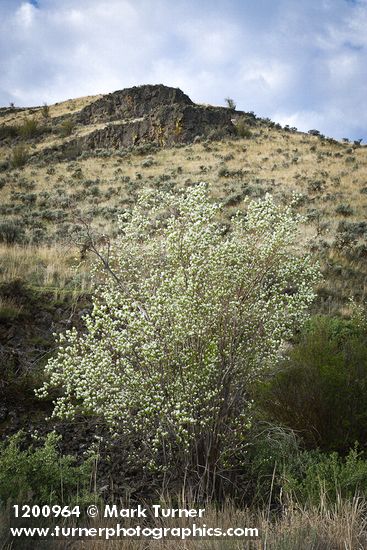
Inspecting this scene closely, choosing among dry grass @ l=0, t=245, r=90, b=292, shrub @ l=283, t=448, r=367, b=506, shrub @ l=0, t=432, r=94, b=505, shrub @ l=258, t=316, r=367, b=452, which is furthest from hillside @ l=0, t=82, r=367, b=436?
shrub @ l=283, t=448, r=367, b=506

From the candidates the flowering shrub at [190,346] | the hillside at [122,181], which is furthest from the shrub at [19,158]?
the flowering shrub at [190,346]

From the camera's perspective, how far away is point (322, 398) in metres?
5.10

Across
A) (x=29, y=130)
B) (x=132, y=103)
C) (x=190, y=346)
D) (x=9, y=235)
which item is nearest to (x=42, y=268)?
(x=9, y=235)

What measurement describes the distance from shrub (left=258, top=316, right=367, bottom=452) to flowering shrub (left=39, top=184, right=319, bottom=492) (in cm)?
75

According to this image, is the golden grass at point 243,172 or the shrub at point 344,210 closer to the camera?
the shrub at point 344,210

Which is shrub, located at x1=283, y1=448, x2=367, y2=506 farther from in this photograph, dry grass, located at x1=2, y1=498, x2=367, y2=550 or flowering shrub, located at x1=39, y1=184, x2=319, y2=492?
flowering shrub, located at x1=39, y1=184, x2=319, y2=492

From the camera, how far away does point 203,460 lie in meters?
4.39

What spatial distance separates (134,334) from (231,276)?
110 cm

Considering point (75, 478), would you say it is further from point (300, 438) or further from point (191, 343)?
point (300, 438)

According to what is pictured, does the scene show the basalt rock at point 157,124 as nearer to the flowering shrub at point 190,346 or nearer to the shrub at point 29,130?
the shrub at point 29,130

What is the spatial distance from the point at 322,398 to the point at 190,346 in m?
1.79

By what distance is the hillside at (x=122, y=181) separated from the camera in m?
9.29

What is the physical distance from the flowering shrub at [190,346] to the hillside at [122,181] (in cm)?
124

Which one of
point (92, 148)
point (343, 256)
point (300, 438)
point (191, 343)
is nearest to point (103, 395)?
point (191, 343)
